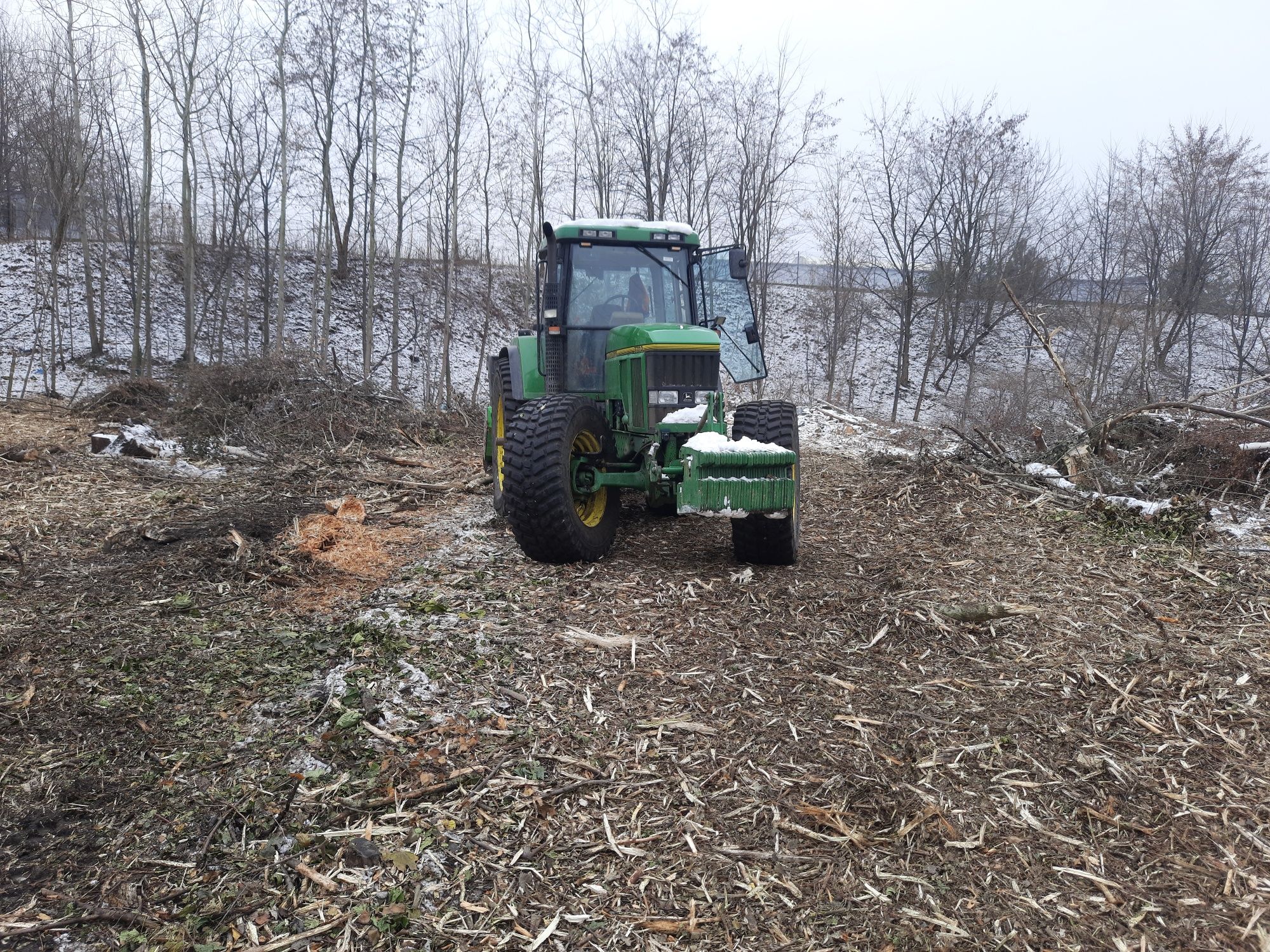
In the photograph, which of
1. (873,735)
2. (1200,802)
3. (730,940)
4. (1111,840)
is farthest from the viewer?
(873,735)

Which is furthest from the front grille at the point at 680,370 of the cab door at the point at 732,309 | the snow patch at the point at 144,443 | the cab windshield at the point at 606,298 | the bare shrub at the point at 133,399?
the bare shrub at the point at 133,399

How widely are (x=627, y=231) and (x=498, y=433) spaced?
2.27 meters

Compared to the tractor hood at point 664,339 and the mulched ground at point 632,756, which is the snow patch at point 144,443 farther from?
the tractor hood at point 664,339

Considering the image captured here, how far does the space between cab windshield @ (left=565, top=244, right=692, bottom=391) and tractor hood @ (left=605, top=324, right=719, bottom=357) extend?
0.32 metres

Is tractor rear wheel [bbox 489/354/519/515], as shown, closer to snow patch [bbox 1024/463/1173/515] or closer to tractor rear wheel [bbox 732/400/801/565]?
tractor rear wheel [bbox 732/400/801/565]

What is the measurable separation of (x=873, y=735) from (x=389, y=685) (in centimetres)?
209

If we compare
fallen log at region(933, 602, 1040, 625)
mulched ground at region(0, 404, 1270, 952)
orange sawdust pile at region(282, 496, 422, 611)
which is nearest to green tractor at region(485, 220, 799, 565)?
mulched ground at region(0, 404, 1270, 952)

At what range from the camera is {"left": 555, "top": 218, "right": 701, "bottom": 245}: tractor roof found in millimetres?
6070

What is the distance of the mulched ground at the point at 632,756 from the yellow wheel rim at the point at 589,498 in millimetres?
493

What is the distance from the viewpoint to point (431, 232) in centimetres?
2134

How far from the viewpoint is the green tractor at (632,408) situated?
4.82 metres

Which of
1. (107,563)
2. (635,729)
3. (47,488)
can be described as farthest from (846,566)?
(47,488)

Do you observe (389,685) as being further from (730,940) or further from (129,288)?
(129,288)

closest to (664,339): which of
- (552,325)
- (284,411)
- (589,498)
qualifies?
(552,325)
